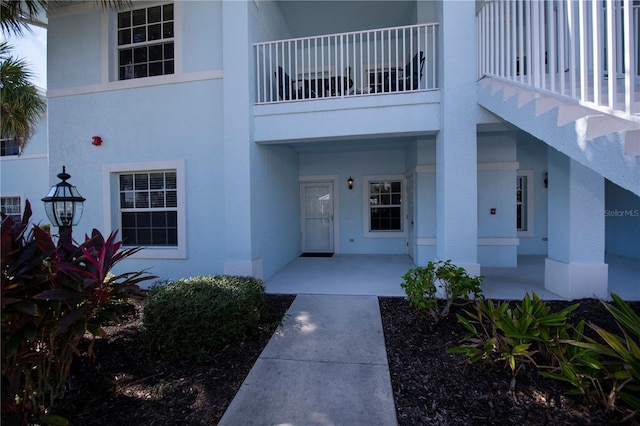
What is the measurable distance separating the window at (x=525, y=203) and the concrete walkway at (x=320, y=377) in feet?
21.0

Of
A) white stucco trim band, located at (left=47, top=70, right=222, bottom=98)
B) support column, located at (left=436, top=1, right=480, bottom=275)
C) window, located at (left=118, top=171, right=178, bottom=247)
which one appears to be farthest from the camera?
window, located at (left=118, top=171, right=178, bottom=247)

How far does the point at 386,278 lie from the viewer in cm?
612

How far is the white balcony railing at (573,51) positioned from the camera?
2404mm

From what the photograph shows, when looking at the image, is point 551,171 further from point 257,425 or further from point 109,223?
point 109,223

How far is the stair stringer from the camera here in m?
2.32

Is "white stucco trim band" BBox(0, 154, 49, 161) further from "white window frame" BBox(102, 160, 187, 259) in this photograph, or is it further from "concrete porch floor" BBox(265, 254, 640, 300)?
"concrete porch floor" BBox(265, 254, 640, 300)

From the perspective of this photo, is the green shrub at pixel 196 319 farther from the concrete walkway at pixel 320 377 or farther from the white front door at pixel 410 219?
the white front door at pixel 410 219

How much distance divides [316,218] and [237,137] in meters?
4.42

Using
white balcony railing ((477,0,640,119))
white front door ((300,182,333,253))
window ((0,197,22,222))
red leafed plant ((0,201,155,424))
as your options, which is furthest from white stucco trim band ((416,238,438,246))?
window ((0,197,22,222))

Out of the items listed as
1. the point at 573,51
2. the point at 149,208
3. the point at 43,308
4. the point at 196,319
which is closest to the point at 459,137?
the point at 573,51

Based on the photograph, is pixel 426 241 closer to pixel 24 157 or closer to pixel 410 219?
pixel 410 219

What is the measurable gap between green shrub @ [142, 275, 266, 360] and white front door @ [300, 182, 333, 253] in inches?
223

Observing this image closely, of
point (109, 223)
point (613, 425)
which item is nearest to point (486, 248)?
point (613, 425)

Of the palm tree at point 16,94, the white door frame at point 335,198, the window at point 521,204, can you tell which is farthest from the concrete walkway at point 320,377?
the palm tree at point 16,94
